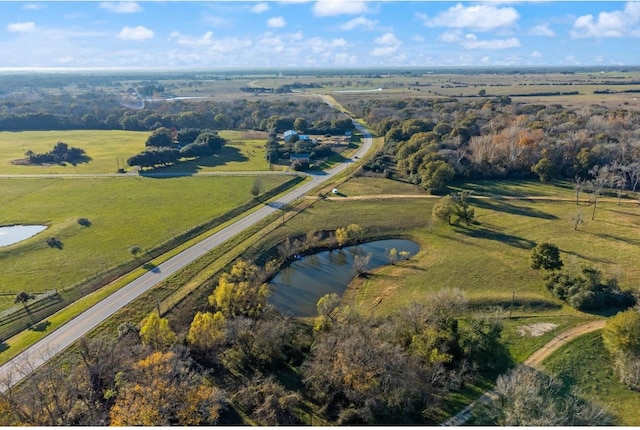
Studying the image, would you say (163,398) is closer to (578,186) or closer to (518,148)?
(578,186)

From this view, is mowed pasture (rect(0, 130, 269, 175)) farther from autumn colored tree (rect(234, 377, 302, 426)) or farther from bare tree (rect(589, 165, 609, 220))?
autumn colored tree (rect(234, 377, 302, 426))

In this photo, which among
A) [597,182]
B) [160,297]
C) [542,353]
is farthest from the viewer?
[597,182]

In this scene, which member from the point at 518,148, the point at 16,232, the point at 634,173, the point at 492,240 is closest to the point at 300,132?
the point at 518,148

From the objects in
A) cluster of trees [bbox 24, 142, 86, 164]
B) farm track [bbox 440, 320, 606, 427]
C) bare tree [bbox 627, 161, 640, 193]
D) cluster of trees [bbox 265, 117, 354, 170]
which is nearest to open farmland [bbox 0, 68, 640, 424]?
farm track [bbox 440, 320, 606, 427]

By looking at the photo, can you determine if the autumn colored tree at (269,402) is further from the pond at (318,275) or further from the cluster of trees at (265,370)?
the pond at (318,275)

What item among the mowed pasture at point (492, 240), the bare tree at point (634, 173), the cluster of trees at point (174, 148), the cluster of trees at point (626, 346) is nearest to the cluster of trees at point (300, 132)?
the cluster of trees at point (174, 148)

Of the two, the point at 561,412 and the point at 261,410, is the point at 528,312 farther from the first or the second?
the point at 261,410

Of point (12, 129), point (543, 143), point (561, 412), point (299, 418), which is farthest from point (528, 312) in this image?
point (12, 129)
